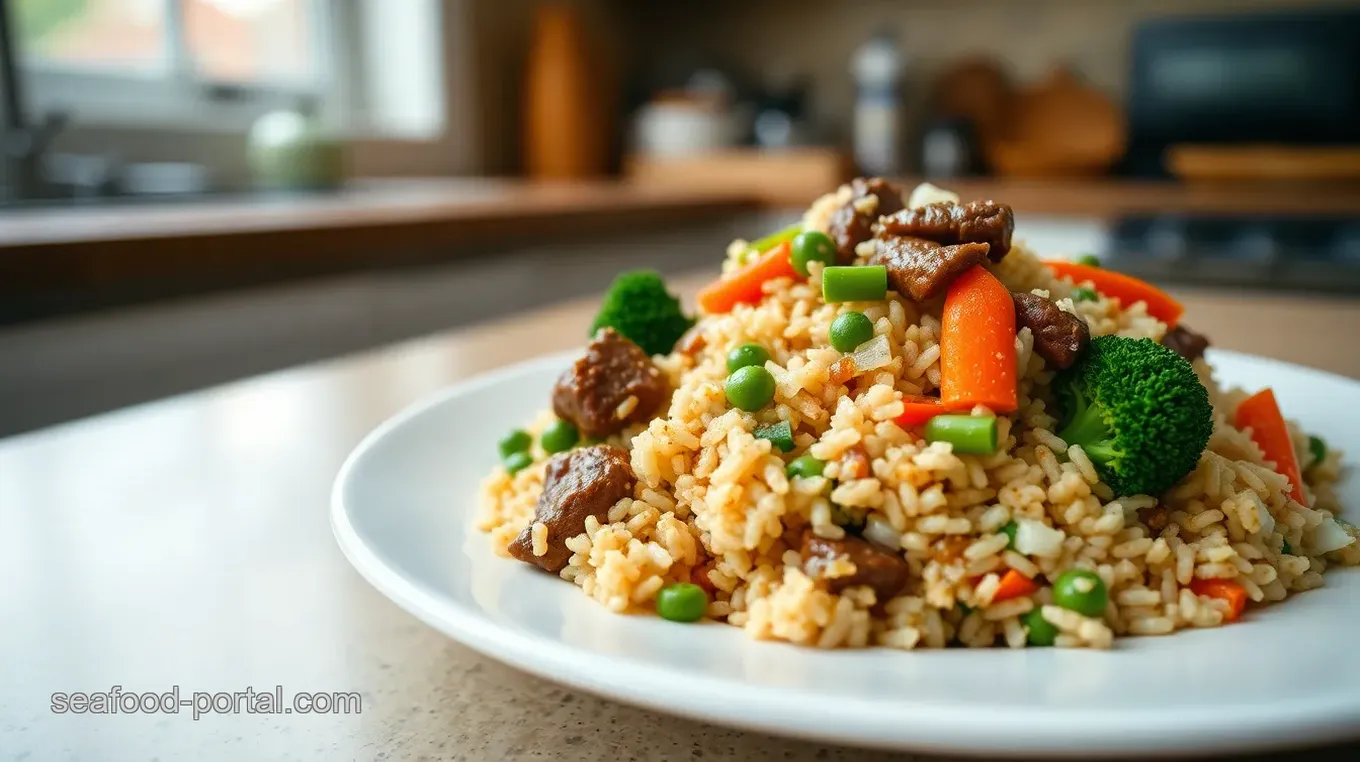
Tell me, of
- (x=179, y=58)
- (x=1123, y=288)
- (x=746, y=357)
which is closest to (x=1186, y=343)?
(x=1123, y=288)

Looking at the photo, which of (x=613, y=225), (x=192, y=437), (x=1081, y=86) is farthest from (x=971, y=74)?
(x=192, y=437)

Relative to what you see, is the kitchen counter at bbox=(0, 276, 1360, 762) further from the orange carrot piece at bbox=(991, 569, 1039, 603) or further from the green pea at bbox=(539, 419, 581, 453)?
the green pea at bbox=(539, 419, 581, 453)

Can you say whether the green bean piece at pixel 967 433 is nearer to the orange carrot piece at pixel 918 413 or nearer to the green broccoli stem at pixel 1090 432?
the orange carrot piece at pixel 918 413

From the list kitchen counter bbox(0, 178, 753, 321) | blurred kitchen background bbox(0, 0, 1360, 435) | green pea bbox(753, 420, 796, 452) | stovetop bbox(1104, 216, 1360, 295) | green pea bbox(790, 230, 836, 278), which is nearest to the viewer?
green pea bbox(753, 420, 796, 452)

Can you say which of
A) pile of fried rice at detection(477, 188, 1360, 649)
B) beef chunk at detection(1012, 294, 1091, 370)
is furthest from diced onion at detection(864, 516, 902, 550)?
beef chunk at detection(1012, 294, 1091, 370)

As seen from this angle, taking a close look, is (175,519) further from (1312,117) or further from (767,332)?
(1312,117)
